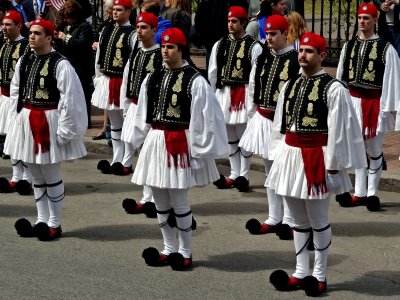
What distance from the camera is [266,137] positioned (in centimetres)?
1218

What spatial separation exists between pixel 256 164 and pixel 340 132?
5121 millimetres

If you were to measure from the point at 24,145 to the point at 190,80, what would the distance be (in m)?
2.03

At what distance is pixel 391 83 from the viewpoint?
41.5 ft

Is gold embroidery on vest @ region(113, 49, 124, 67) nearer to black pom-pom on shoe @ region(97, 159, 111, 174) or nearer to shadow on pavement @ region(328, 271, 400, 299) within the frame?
black pom-pom on shoe @ region(97, 159, 111, 174)

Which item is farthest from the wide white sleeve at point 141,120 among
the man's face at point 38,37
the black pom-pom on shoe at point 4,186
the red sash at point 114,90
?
the red sash at point 114,90

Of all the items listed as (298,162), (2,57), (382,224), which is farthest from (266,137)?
(2,57)

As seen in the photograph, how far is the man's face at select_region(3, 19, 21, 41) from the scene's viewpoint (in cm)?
1326

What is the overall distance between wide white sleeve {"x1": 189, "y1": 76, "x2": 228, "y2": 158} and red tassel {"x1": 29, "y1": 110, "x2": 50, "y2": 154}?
1.76m

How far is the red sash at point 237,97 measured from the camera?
13602 mm

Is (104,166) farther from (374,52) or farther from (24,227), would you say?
(374,52)

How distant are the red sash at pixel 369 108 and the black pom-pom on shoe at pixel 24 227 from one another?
146 inches

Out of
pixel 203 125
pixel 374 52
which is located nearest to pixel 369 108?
pixel 374 52

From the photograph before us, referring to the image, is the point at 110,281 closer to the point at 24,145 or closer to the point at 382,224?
the point at 24,145

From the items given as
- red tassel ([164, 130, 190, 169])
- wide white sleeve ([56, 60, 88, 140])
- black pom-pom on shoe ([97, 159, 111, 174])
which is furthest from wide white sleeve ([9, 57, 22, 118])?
black pom-pom on shoe ([97, 159, 111, 174])
